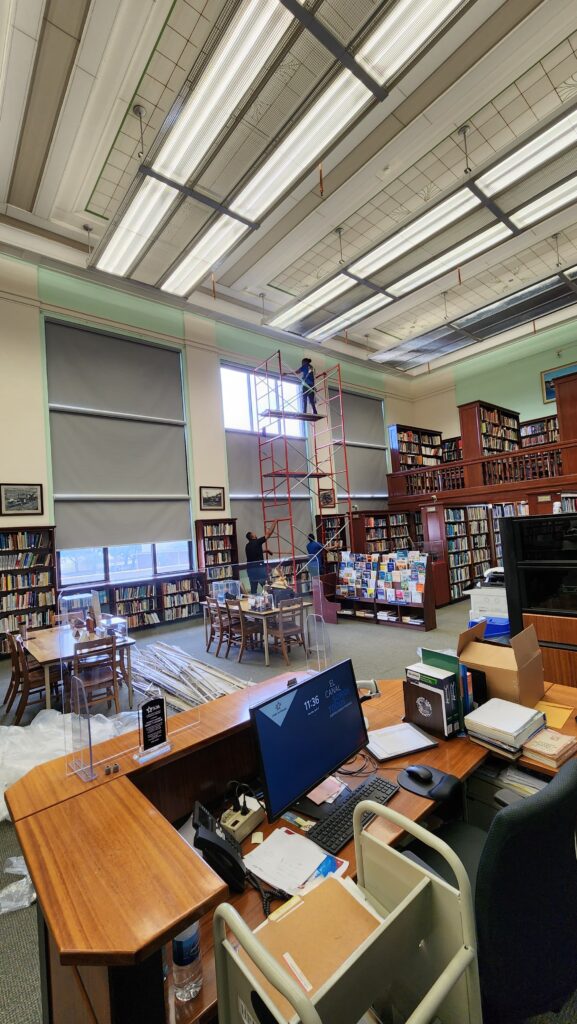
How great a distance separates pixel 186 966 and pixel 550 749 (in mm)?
1432

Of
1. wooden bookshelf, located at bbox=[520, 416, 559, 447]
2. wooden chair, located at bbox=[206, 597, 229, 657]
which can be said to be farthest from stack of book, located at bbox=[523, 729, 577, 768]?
wooden bookshelf, located at bbox=[520, 416, 559, 447]

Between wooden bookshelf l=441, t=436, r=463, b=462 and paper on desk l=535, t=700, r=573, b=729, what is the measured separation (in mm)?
Result: 10147

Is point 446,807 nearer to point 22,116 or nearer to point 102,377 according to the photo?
point 22,116

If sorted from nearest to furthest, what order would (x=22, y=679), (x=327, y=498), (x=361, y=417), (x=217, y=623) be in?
1. (x=22, y=679)
2. (x=217, y=623)
3. (x=327, y=498)
4. (x=361, y=417)

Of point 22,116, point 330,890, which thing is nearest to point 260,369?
point 22,116

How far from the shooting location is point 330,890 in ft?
3.37

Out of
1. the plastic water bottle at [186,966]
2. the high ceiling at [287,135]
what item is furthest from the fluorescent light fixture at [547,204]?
the plastic water bottle at [186,966]

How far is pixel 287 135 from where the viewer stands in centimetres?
396

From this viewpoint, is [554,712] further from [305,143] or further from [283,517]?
[283,517]

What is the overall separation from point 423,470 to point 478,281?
3780 mm

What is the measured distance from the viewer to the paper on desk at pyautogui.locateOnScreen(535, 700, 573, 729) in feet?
6.22

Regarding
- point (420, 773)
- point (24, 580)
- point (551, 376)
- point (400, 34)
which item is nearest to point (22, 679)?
point (24, 580)

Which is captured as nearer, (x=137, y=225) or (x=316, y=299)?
(x=137, y=225)

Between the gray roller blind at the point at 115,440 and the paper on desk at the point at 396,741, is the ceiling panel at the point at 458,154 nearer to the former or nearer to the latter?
the gray roller blind at the point at 115,440
